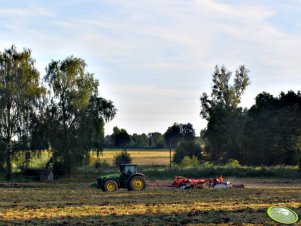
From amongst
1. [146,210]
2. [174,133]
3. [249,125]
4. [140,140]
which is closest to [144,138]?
[140,140]

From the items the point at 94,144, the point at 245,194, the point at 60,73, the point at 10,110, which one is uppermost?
the point at 60,73

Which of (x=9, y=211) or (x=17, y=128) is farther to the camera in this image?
(x=17, y=128)

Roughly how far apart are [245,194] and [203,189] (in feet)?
14.5

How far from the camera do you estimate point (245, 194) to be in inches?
1204

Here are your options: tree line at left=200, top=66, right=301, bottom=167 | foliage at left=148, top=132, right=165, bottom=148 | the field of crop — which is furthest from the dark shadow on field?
foliage at left=148, top=132, right=165, bottom=148

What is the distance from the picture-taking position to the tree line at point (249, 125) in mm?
73062

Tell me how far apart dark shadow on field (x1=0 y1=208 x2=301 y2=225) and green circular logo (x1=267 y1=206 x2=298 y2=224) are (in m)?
0.30

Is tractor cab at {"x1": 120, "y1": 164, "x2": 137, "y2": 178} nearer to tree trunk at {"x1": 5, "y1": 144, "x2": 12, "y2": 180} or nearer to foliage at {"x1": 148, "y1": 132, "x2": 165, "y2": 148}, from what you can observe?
tree trunk at {"x1": 5, "y1": 144, "x2": 12, "y2": 180}

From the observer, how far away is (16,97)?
51875 millimetres

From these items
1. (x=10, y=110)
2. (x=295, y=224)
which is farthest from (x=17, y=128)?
(x=295, y=224)

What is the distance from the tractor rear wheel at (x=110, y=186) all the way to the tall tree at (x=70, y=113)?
64.3 ft

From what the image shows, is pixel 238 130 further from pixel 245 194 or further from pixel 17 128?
pixel 245 194

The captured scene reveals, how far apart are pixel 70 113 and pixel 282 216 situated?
38396 millimetres

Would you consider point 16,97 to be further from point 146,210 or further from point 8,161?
point 146,210
